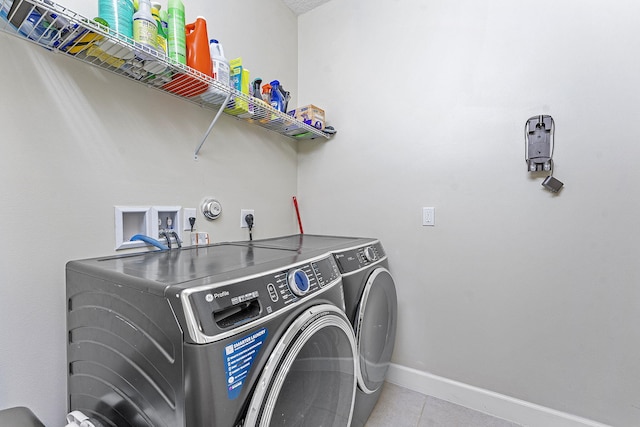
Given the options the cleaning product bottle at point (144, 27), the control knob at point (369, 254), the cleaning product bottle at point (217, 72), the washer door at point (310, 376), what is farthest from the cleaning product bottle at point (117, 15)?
the control knob at point (369, 254)

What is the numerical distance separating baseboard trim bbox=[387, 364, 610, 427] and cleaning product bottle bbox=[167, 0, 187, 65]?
2117mm

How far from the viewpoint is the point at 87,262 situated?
0.98m

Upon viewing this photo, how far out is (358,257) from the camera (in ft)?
4.59

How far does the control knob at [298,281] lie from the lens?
867mm

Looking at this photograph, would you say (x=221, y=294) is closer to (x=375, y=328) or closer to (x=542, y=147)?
(x=375, y=328)

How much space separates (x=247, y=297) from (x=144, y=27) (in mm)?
1006

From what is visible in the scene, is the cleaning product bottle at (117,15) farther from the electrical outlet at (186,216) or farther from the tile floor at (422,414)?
the tile floor at (422,414)

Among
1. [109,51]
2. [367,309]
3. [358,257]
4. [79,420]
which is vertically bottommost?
[79,420]

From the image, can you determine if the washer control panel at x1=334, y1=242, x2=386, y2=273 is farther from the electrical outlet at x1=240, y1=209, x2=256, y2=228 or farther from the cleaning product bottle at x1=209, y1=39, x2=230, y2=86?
the cleaning product bottle at x1=209, y1=39, x2=230, y2=86

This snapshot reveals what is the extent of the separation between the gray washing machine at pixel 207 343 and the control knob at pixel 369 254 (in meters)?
0.43

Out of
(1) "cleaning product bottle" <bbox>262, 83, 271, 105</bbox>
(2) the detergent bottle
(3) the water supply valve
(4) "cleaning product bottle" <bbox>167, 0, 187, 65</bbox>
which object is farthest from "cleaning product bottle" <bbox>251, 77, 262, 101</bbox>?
(3) the water supply valve

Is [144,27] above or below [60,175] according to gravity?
above

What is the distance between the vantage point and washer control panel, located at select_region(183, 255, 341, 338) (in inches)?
24.5

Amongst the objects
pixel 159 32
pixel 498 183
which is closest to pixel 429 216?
Answer: pixel 498 183
